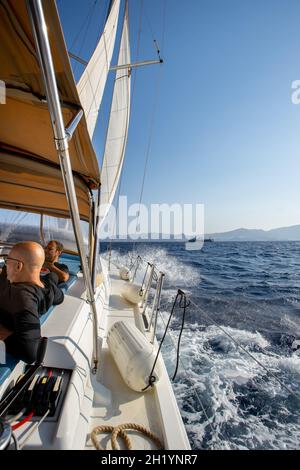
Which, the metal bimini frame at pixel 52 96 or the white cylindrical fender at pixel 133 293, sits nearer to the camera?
the metal bimini frame at pixel 52 96

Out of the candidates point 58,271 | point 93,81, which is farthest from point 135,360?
point 93,81

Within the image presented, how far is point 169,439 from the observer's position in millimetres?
1793

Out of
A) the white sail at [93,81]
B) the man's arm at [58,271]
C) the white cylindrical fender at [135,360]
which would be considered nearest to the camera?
the white cylindrical fender at [135,360]

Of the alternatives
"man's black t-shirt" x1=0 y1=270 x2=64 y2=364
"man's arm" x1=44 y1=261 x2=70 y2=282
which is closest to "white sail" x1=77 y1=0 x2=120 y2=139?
"man's arm" x1=44 y1=261 x2=70 y2=282

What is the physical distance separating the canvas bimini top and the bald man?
88cm

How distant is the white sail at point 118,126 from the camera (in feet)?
18.2

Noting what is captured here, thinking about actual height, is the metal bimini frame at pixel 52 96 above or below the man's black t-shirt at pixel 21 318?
above

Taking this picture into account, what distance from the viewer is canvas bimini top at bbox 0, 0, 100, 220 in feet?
3.56

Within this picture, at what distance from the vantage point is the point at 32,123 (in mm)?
1727

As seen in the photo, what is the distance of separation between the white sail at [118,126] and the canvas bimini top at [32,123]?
2162 mm

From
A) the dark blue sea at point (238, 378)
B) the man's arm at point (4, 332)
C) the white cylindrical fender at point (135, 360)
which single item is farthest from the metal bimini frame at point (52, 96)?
the dark blue sea at point (238, 378)

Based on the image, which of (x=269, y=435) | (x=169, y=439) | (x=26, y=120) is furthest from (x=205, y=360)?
(x=26, y=120)

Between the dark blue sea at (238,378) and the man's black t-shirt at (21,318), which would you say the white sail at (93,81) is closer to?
the man's black t-shirt at (21,318)
